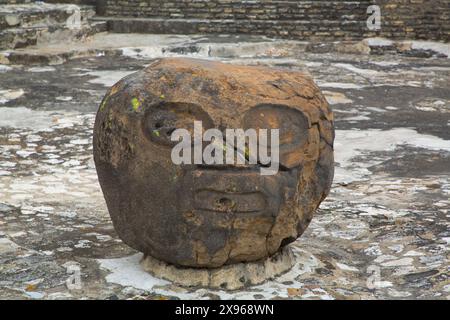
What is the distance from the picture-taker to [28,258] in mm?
4734

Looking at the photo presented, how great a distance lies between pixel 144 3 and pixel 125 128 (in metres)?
11.3

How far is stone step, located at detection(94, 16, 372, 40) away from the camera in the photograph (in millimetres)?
14164

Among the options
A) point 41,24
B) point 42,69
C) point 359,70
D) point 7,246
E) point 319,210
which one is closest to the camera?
point 7,246

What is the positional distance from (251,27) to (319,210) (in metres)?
9.11

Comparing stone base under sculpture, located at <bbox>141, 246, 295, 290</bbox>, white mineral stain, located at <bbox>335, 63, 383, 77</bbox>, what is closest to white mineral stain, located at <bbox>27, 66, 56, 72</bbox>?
white mineral stain, located at <bbox>335, 63, 383, 77</bbox>


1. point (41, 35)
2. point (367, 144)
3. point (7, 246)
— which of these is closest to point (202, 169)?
point (7, 246)

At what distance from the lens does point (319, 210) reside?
5.84 meters

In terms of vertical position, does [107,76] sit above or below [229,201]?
below

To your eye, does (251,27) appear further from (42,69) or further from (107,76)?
(42,69)

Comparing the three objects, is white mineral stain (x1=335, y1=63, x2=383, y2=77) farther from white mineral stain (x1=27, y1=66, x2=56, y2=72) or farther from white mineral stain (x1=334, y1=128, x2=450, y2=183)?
white mineral stain (x1=27, y1=66, x2=56, y2=72)

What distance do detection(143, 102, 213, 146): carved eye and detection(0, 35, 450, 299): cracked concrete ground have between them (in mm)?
771

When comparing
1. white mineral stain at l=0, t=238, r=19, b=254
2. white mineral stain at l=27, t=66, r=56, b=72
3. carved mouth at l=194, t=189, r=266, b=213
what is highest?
carved mouth at l=194, t=189, r=266, b=213

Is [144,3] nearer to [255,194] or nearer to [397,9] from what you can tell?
[397,9]

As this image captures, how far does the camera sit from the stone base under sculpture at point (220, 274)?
4.35 metres
